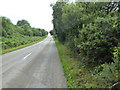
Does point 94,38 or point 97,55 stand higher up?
point 94,38

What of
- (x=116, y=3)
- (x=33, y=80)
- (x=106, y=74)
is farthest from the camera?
(x=116, y=3)

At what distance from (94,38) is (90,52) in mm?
815

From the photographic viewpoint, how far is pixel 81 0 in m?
10.2

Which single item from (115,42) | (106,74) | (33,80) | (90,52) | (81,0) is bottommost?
(33,80)

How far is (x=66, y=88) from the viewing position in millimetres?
A: 4070

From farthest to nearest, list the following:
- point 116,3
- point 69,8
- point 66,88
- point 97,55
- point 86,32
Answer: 1. point 69,8
2. point 116,3
3. point 86,32
4. point 97,55
5. point 66,88

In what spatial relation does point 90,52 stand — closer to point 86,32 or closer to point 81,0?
point 86,32

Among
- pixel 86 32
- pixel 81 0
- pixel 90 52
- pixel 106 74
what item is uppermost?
pixel 81 0

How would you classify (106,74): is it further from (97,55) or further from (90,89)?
(97,55)

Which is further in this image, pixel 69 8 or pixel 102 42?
pixel 69 8

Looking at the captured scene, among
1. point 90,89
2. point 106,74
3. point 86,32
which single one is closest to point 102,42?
point 86,32

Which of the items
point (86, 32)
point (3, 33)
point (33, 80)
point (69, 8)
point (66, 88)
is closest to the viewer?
point (66, 88)

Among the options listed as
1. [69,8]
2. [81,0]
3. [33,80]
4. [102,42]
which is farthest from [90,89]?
[81,0]

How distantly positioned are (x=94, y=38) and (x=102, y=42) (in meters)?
0.57
